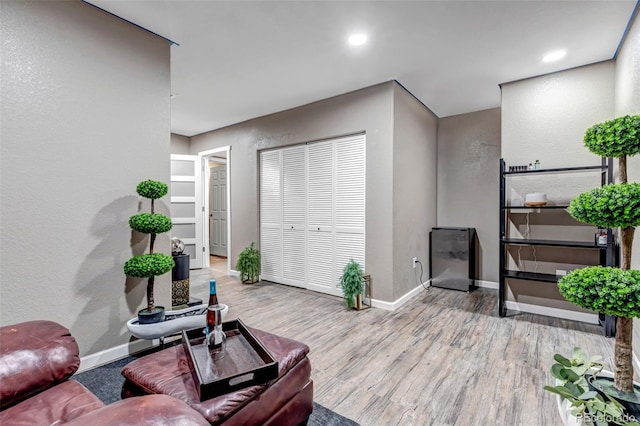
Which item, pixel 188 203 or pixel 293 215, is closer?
pixel 293 215

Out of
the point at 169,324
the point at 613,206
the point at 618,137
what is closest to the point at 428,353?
the point at 613,206

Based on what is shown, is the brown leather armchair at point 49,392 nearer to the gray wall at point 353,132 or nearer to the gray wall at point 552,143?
the gray wall at point 353,132

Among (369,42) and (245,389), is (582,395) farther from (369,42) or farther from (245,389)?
(369,42)

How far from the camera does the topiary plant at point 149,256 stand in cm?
224

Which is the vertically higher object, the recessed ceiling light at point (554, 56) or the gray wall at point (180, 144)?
the recessed ceiling light at point (554, 56)

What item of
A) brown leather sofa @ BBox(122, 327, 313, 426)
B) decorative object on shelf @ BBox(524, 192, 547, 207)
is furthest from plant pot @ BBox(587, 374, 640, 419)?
decorative object on shelf @ BBox(524, 192, 547, 207)

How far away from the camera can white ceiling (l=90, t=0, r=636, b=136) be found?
90.5 inches

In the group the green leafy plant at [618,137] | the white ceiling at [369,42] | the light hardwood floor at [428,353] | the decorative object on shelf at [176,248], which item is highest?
the white ceiling at [369,42]

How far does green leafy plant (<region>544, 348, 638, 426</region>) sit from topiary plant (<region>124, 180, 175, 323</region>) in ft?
8.06

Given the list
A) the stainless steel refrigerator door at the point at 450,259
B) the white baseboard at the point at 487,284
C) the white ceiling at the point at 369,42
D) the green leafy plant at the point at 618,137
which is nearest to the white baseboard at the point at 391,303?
the stainless steel refrigerator door at the point at 450,259

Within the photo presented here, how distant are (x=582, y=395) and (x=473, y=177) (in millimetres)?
3911

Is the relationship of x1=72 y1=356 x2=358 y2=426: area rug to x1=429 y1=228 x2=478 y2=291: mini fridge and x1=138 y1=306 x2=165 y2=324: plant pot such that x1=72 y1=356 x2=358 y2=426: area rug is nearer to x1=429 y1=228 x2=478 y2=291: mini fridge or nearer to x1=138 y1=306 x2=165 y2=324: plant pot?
x1=138 y1=306 x2=165 y2=324: plant pot

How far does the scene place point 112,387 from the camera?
6.68 ft

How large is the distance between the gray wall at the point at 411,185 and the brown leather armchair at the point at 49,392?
3027 millimetres
